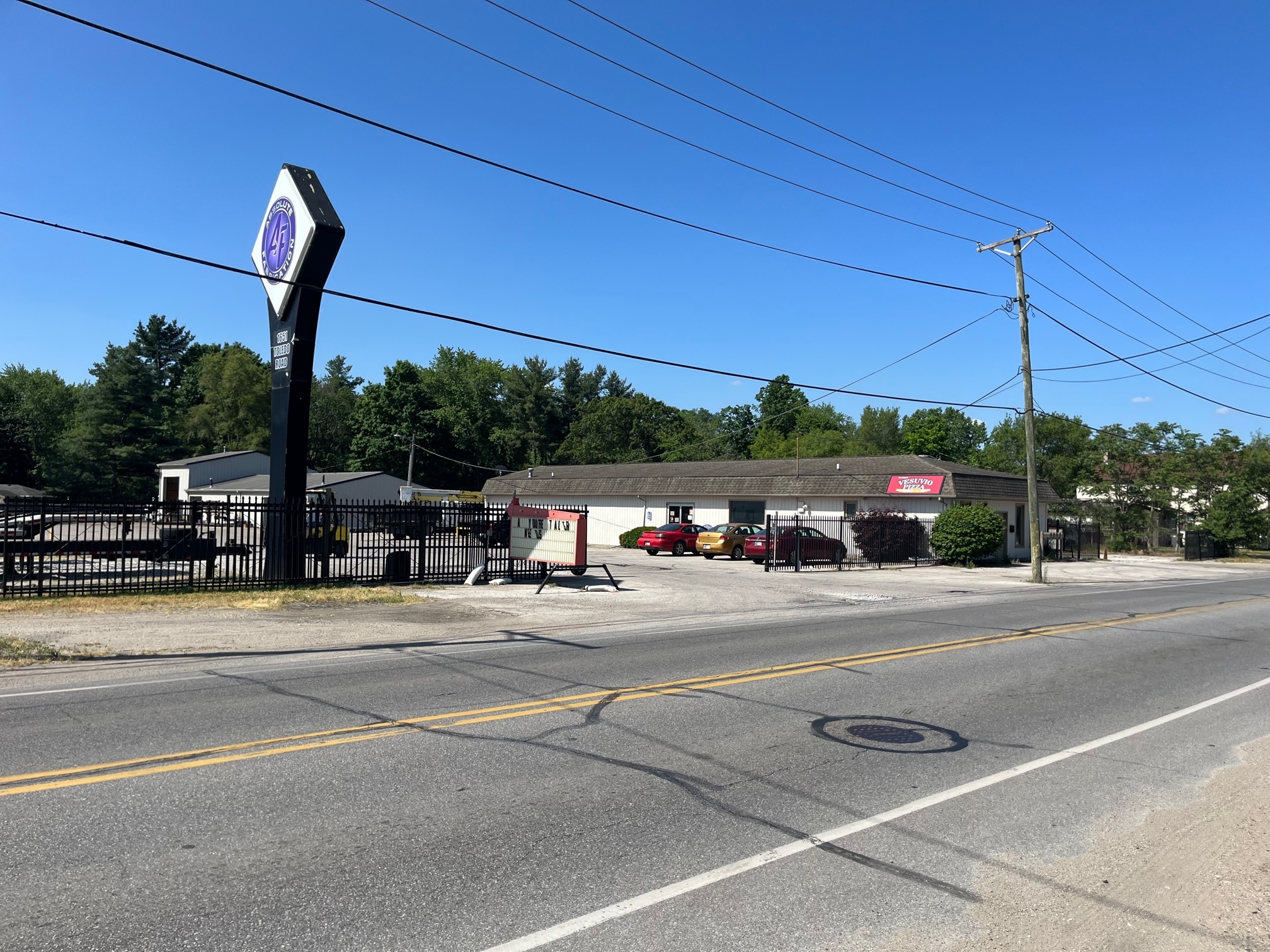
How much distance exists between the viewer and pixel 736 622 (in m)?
16.2


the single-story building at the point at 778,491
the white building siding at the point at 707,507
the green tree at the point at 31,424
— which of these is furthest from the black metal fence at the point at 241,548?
the green tree at the point at 31,424

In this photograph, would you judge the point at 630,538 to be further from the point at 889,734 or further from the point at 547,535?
the point at 889,734

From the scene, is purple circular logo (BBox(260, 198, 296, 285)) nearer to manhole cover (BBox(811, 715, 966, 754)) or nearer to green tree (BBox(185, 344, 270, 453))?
manhole cover (BBox(811, 715, 966, 754))

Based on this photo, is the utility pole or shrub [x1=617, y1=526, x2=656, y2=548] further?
shrub [x1=617, y1=526, x2=656, y2=548]

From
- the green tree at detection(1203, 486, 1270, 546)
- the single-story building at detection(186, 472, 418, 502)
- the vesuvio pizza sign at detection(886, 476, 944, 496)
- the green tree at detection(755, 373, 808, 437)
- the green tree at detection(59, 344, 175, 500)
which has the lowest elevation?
the green tree at detection(1203, 486, 1270, 546)

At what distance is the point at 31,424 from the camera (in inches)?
3115

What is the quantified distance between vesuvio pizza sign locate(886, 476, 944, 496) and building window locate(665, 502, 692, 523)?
1086 centimetres

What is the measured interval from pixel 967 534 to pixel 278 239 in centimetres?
2710

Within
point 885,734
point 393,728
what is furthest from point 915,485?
point 393,728

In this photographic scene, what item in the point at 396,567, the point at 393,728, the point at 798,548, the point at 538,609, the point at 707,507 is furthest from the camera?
the point at 707,507

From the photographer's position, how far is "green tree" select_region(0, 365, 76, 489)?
7512 cm

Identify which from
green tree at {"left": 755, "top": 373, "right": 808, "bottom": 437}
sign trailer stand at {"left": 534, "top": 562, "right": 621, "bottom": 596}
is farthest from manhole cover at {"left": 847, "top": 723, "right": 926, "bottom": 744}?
green tree at {"left": 755, "top": 373, "right": 808, "bottom": 437}

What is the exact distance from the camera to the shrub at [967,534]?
35.2 m

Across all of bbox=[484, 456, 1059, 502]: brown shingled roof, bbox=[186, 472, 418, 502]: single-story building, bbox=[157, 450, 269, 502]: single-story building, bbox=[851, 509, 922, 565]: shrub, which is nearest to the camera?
bbox=[851, 509, 922, 565]: shrub
